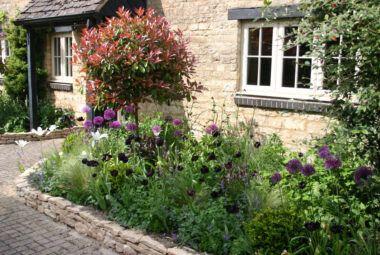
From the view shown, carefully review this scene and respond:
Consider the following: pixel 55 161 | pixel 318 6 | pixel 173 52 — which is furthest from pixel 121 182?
pixel 318 6

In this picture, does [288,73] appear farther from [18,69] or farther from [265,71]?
[18,69]

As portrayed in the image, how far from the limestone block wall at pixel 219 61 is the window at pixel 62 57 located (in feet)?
14.3

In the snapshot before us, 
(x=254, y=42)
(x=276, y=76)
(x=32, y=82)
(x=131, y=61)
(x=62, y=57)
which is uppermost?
(x=254, y=42)

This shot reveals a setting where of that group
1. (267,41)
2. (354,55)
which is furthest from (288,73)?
(354,55)

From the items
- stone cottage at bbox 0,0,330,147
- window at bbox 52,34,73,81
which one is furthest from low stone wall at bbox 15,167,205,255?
window at bbox 52,34,73,81

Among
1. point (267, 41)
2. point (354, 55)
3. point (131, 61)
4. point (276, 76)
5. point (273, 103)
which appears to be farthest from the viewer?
point (267, 41)

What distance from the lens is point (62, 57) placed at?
12070 millimetres

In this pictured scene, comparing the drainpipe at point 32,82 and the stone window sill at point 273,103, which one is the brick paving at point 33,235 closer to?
the stone window sill at point 273,103

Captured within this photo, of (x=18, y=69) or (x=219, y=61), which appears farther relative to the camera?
(x=18, y=69)

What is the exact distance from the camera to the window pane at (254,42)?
774 centimetres

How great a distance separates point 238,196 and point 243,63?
393 cm

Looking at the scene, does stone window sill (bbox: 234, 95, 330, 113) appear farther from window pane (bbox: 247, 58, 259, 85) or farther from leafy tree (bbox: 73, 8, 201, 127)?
leafy tree (bbox: 73, 8, 201, 127)

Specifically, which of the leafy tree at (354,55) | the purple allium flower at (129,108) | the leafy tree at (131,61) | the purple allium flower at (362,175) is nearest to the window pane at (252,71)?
the leafy tree at (131,61)

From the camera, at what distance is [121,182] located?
5.11 meters
